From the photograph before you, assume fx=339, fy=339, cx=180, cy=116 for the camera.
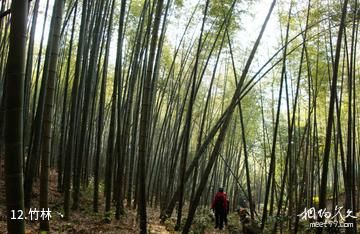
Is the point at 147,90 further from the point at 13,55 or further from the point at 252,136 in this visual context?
the point at 252,136

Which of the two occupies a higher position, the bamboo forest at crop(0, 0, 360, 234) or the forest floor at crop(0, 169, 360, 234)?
the bamboo forest at crop(0, 0, 360, 234)

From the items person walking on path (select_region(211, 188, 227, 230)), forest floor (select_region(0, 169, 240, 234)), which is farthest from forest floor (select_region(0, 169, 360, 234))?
person walking on path (select_region(211, 188, 227, 230))

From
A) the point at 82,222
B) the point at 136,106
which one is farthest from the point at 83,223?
the point at 136,106

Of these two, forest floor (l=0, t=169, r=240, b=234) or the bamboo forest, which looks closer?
the bamboo forest

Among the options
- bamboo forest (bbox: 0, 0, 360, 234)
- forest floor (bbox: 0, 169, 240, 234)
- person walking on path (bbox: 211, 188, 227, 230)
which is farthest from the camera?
person walking on path (bbox: 211, 188, 227, 230)

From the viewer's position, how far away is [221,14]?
6047mm

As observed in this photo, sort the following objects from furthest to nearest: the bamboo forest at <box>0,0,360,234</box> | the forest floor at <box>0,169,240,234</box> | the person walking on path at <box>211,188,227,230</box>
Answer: the person walking on path at <box>211,188,227,230</box>, the forest floor at <box>0,169,240,234</box>, the bamboo forest at <box>0,0,360,234</box>

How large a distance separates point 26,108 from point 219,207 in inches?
154

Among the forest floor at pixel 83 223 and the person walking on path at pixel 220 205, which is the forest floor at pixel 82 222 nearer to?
the forest floor at pixel 83 223

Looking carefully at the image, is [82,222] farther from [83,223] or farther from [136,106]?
[136,106]

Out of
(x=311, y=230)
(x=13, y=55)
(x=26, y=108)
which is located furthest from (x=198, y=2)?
(x=13, y=55)

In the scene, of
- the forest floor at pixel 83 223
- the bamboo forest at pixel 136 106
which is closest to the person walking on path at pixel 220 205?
the bamboo forest at pixel 136 106

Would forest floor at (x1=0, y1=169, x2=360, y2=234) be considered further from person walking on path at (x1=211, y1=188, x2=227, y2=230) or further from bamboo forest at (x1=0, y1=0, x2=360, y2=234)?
person walking on path at (x1=211, y1=188, x2=227, y2=230)

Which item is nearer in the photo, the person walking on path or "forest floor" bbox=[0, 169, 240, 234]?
"forest floor" bbox=[0, 169, 240, 234]
